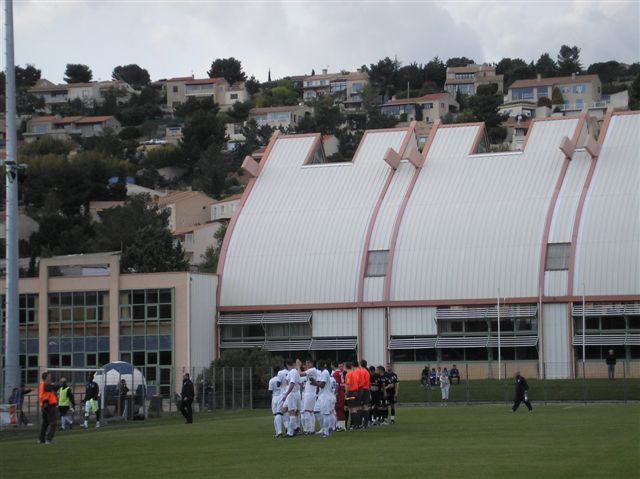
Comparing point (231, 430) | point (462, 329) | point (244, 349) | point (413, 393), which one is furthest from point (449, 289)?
point (231, 430)

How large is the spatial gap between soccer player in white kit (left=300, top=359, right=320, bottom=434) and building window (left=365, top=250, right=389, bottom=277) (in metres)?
35.4

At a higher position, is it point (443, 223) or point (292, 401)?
point (443, 223)

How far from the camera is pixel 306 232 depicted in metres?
76.1

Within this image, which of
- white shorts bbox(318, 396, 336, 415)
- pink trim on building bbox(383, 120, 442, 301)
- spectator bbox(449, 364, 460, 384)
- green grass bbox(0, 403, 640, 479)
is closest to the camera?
green grass bbox(0, 403, 640, 479)

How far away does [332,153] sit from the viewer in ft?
609

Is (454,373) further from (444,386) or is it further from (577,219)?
(577,219)

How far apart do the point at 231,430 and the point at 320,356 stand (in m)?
33.9

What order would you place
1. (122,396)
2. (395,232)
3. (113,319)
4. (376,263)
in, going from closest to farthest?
(122,396)
(113,319)
(376,263)
(395,232)

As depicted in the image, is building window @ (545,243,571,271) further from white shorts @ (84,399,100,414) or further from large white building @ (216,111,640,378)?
white shorts @ (84,399,100,414)

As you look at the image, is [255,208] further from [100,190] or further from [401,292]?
[100,190]

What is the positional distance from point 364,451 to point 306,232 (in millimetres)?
47335

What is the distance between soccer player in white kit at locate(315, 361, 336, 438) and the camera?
3631 cm

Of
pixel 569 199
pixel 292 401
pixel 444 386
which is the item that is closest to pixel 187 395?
pixel 292 401

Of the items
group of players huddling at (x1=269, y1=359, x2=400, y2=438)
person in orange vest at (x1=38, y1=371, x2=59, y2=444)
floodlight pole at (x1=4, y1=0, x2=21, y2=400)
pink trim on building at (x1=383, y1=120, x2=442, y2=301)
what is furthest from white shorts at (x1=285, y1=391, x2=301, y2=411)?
pink trim on building at (x1=383, y1=120, x2=442, y2=301)
